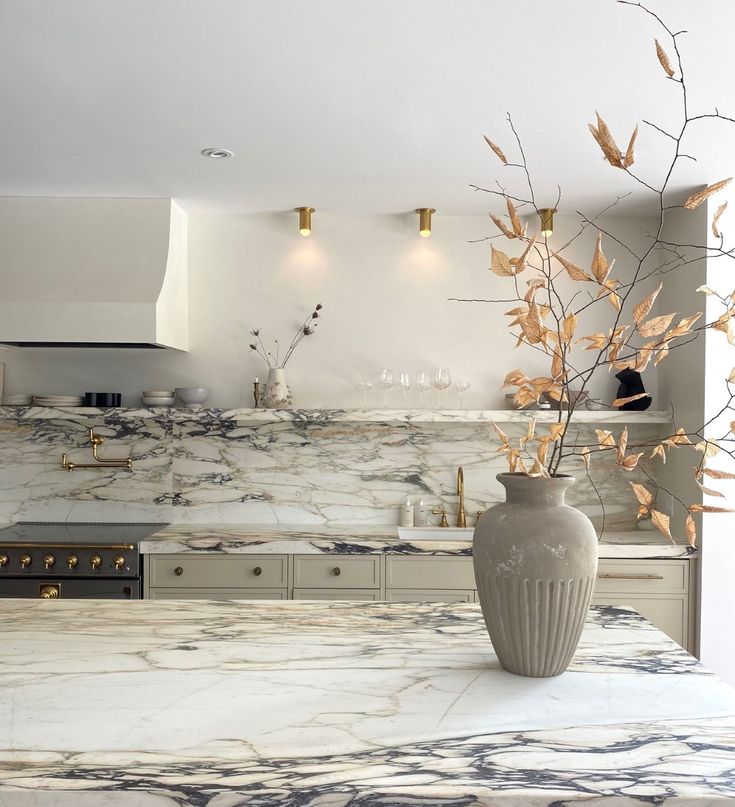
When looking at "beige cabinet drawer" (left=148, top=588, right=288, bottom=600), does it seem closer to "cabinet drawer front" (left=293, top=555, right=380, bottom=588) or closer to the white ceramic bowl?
"cabinet drawer front" (left=293, top=555, right=380, bottom=588)

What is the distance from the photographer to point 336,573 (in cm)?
377

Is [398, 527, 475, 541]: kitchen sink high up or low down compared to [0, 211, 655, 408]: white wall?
down

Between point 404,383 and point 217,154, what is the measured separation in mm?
1544

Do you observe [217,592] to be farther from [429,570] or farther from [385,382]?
[385,382]

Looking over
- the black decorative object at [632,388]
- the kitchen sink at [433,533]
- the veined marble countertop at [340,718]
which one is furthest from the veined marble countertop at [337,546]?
the veined marble countertop at [340,718]

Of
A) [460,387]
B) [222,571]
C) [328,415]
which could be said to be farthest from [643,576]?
[222,571]

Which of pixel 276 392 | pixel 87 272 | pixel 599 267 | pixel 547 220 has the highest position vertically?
pixel 547 220

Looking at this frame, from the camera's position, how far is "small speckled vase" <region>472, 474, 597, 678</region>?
1.43m

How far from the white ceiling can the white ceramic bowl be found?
103 centimetres

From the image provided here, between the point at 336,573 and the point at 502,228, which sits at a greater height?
the point at 502,228

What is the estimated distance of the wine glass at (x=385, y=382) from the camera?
4207 mm

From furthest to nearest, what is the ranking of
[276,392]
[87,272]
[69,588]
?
[276,392]
[87,272]
[69,588]

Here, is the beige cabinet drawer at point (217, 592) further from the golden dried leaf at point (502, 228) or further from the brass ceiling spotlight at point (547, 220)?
the golden dried leaf at point (502, 228)

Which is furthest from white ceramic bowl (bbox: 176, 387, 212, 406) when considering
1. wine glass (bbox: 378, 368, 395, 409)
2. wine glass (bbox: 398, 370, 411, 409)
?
wine glass (bbox: 398, 370, 411, 409)
